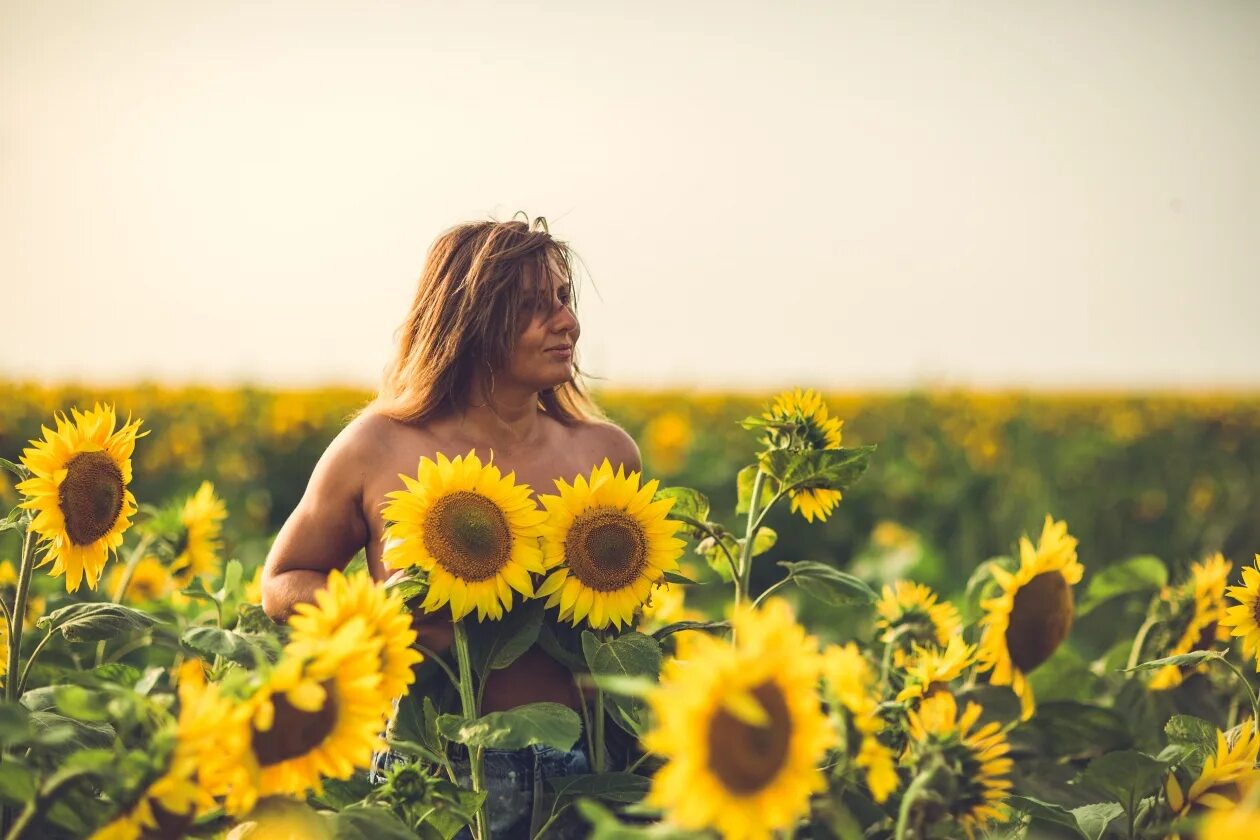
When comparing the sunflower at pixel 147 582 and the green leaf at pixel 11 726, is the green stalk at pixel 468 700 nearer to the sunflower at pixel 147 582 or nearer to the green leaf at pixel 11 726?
the green leaf at pixel 11 726

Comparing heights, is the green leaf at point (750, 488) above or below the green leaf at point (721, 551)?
above

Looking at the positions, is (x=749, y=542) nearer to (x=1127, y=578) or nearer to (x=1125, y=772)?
(x=1125, y=772)

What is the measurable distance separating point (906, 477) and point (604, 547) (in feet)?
20.0

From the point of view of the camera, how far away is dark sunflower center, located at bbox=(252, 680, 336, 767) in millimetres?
1212


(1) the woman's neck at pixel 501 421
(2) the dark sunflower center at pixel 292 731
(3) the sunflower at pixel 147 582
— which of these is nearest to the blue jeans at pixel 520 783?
(1) the woman's neck at pixel 501 421

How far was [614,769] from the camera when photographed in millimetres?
1896

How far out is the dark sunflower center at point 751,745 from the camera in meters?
1.01

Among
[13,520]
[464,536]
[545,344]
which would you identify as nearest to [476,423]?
[545,344]

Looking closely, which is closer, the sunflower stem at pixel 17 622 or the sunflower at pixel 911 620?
the sunflower stem at pixel 17 622

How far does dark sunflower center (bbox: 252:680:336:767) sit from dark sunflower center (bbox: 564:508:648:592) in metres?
0.47

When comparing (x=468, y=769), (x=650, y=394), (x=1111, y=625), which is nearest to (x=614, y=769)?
(x=468, y=769)

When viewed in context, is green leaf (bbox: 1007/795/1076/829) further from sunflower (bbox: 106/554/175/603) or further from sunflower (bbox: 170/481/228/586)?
sunflower (bbox: 106/554/175/603)

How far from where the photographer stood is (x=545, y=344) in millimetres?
Answer: 1989

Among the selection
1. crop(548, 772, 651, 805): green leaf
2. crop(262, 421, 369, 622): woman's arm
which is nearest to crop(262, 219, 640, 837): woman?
crop(262, 421, 369, 622): woman's arm
